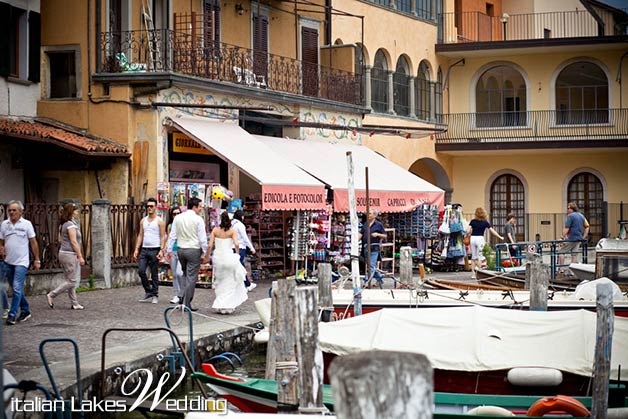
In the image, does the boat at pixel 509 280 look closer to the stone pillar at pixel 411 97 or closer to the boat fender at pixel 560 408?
the boat fender at pixel 560 408

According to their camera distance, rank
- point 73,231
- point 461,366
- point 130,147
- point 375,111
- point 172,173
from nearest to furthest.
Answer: point 461,366
point 73,231
point 130,147
point 172,173
point 375,111

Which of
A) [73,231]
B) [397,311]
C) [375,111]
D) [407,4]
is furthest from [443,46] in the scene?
[397,311]

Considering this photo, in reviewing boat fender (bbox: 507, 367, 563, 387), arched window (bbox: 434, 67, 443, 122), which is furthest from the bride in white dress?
arched window (bbox: 434, 67, 443, 122)

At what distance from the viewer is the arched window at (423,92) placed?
38425 mm

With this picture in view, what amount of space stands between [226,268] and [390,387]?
14.0 metres

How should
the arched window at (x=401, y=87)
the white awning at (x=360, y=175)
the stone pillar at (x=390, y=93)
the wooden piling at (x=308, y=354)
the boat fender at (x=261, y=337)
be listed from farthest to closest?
1. the arched window at (x=401, y=87)
2. the stone pillar at (x=390, y=93)
3. the white awning at (x=360, y=175)
4. the boat fender at (x=261, y=337)
5. the wooden piling at (x=308, y=354)

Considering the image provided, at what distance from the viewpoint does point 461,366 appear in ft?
40.3

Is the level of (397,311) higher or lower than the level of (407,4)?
lower

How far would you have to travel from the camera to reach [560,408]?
33.2ft

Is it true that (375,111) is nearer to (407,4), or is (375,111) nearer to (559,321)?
(407,4)

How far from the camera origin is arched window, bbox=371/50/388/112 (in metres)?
35.4

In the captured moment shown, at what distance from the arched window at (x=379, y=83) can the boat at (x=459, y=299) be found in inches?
748

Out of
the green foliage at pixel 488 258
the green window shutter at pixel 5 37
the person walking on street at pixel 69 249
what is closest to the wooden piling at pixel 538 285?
the person walking on street at pixel 69 249

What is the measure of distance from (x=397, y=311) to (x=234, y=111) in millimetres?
13841
